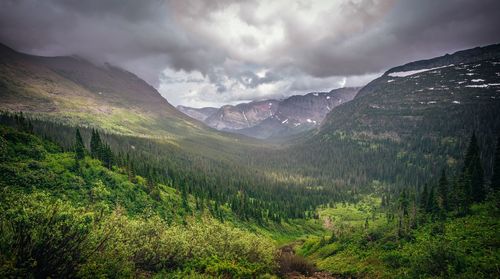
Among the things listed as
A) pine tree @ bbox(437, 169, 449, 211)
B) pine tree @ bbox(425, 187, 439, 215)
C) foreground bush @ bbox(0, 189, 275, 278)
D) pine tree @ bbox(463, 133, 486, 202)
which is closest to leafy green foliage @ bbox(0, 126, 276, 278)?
foreground bush @ bbox(0, 189, 275, 278)

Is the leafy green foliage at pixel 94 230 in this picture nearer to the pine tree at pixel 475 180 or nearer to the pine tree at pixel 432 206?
the pine tree at pixel 432 206

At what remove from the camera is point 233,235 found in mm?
59031

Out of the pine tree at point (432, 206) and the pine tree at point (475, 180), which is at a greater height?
the pine tree at point (475, 180)

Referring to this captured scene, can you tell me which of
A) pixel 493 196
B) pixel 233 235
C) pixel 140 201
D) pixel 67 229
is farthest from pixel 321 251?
pixel 67 229

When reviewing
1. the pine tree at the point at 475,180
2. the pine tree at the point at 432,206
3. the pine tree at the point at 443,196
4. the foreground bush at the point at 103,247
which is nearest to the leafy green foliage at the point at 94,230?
the foreground bush at the point at 103,247

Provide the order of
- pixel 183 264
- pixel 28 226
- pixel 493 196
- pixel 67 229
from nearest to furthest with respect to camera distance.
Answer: pixel 28 226 < pixel 67 229 < pixel 183 264 < pixel 493 196

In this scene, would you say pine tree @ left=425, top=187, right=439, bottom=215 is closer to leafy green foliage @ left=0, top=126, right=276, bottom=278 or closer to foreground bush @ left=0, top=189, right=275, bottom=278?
leafy green foliage @ left=0, top=126, right=276, bottom=278

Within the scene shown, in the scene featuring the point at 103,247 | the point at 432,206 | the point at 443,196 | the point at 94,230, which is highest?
the point at 94,230

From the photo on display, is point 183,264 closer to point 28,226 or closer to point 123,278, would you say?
point 123,278

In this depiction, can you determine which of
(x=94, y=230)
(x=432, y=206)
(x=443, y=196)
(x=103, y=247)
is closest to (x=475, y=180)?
(x=443, y=196)

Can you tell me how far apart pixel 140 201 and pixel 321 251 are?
209 feet

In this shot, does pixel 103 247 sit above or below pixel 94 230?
below

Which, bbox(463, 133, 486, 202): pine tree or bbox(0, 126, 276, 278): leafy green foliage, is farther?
bbox(463, 133, 486, 202): pine tree

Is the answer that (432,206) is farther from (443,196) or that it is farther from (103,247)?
(103,247)
